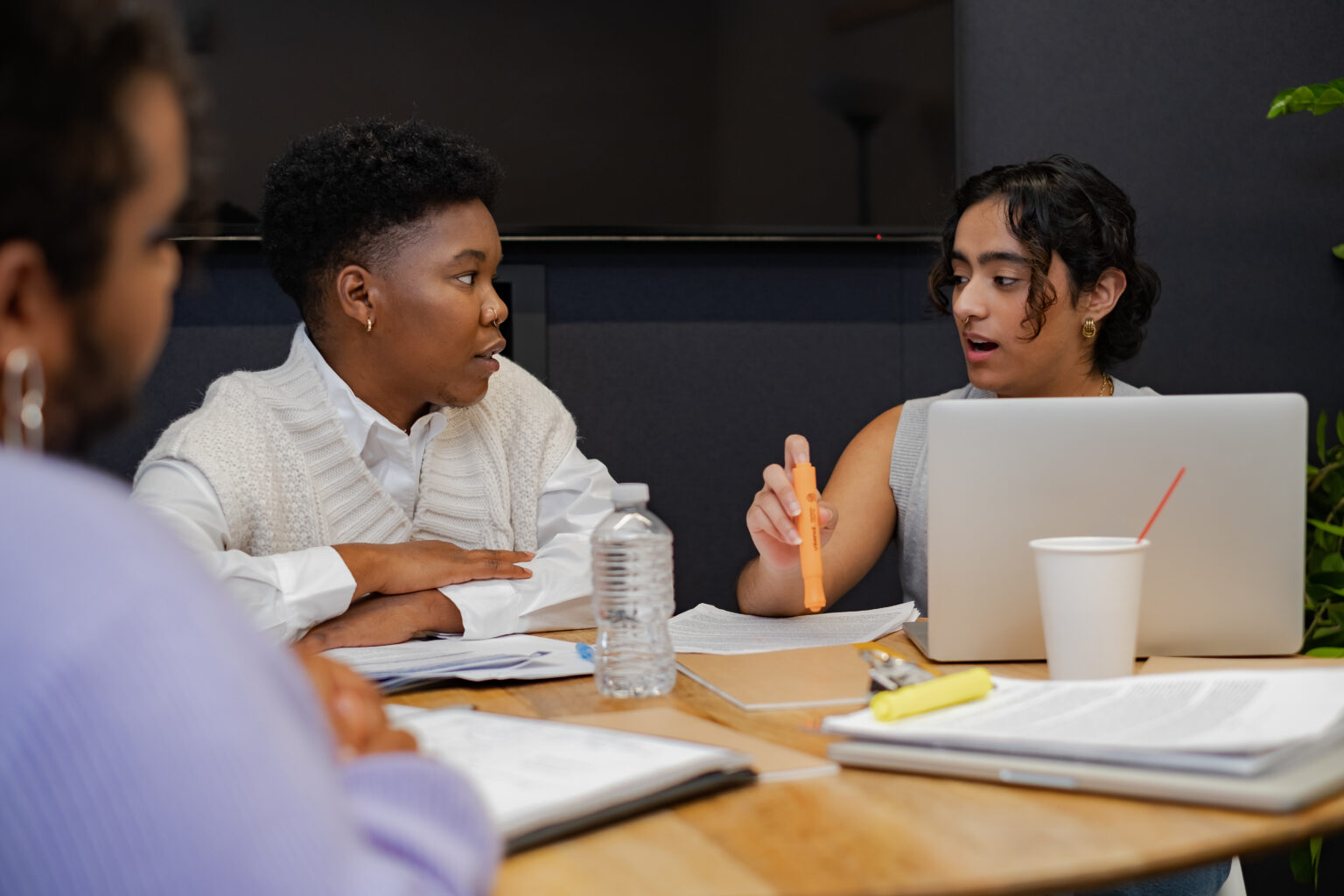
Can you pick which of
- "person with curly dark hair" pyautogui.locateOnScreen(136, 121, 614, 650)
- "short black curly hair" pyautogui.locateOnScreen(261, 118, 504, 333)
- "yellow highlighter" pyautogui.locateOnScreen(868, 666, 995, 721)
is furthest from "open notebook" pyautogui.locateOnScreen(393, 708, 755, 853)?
"short black curly hair" pyautogui.locateOnScreen(261, 118, 504, 333)

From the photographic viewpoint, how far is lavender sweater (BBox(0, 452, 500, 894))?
0.40m

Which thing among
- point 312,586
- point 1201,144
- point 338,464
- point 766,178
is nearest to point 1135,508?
point 312,586

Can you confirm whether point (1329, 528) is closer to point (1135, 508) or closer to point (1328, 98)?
point (1328, 98)

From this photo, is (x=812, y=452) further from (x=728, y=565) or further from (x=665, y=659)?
(x=665, y=659)

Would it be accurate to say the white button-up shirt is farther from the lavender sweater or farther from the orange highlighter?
the lavender sweater

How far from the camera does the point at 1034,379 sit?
6.12 feet

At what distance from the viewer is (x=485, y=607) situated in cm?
139

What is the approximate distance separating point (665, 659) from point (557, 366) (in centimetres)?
141

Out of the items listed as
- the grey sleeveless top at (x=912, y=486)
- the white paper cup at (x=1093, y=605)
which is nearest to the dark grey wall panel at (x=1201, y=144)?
Answer: the grey sleeveless top at (x=912, y=486)

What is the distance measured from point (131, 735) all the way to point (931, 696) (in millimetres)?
596

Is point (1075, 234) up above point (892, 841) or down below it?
above

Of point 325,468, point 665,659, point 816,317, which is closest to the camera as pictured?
point 665,659

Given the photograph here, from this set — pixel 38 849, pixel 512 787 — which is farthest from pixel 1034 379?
pixel 38 849

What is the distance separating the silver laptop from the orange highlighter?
0.39 feet
